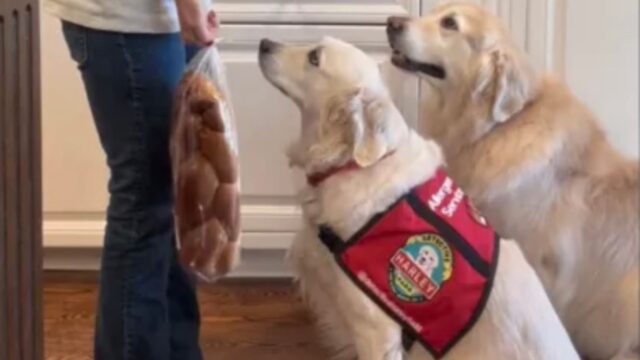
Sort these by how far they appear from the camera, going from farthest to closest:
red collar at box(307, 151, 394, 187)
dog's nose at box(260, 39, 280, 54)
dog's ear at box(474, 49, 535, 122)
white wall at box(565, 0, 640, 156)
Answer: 1. white wall at box(565, 0, 640, 156)
2. dog's ear at box(474, 49, 535, 122)
3. dog's nose at box(260, 39, 280, 54)
4. red collar at box(307, 151, 394, 187)

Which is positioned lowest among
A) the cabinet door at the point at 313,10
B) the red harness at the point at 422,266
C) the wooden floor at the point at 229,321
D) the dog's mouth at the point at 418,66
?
the wooden floor at the point at 229,321

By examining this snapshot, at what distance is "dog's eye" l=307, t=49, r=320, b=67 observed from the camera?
187 centimetres

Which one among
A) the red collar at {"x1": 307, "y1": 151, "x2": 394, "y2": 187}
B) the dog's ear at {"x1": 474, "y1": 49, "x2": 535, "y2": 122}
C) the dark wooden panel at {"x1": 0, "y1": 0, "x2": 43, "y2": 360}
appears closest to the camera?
the dark wooden panel at {"x1": 0, "y1": 0, "x2": 43, "y2": 360}

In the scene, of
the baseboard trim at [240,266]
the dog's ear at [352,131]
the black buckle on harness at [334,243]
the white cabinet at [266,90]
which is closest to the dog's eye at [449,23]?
the white cabinet at [266,90]

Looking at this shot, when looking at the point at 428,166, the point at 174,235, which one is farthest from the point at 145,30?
the point at 428,166

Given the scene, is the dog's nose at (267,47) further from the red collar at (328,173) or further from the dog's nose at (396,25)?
the dog's nose at (396,25)

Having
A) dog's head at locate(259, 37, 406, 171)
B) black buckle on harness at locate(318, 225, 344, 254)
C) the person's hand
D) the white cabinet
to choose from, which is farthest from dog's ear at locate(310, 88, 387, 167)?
the white cabinet

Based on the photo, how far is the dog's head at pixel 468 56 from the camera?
2.21 metres

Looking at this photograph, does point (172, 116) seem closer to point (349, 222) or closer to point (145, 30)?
point (145, 30)

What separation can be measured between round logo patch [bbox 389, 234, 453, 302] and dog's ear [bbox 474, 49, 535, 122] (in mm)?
555

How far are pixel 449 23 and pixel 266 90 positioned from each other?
0.62 m

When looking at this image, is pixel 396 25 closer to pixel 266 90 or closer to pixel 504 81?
pixel 504 81

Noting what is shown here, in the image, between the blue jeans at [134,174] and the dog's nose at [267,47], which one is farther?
the dog's nose at [267,47]

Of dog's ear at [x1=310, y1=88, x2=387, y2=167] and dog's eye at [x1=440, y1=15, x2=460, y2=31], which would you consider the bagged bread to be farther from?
dog's eye at [x1=440, y1=15, x2=460, y2=31]
